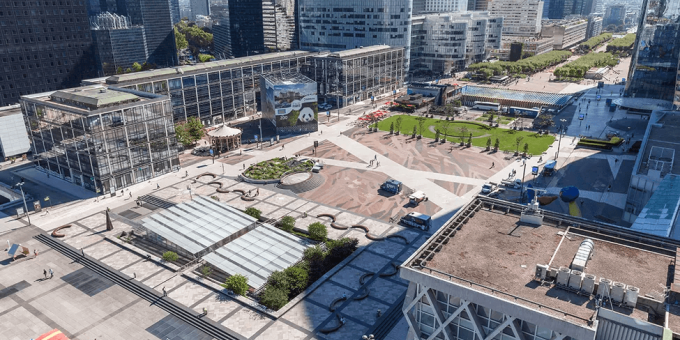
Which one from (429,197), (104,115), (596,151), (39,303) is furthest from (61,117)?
(596,151)

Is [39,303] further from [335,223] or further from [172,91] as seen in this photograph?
[172,91]

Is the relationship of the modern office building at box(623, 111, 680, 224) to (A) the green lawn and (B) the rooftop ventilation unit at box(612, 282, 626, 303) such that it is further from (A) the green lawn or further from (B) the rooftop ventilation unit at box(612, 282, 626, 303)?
(B) the rooftop ventilation unit at box(612, 282, 626, 303)

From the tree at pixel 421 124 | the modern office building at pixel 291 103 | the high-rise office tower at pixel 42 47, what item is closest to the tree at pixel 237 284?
the modern office building at pixel 291 103

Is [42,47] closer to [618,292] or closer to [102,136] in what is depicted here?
[102,136]

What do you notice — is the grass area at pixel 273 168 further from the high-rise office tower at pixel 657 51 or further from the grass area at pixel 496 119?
the high-rise office tower at pixel 657 51

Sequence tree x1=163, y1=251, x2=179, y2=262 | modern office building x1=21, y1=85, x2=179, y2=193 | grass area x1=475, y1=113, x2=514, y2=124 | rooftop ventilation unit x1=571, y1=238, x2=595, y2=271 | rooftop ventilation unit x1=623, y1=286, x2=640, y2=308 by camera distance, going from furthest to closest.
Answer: grass area x1=475, y1=113, x2=514, y2=124
modern office building x1=21, y1=85, x2=179, y2=193
tree x1=163, y1=251, x2=179, y2=262
rooftop ventilation unit x1=571, y1=238, x2=595, y2=271
rooftop ventilation unit x1=623, y1=286, x2=640, y2=308

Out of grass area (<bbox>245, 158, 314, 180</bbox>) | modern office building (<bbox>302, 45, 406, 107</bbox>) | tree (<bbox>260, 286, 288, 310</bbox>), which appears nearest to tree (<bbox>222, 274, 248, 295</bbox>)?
tree (<bbox>260, 286, 288, 310</bbox>)
